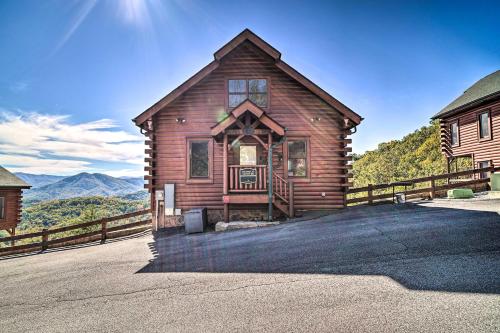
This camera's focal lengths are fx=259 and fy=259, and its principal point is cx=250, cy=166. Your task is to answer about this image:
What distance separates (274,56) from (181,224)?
8.68 metres

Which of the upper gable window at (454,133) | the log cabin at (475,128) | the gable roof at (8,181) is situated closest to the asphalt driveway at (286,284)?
the log cabin at (475,128)

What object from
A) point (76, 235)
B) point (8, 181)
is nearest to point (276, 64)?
point (76, 235)

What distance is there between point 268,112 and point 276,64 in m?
2.20

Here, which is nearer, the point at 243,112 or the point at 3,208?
the point at 243,112

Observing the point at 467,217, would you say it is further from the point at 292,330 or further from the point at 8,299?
the point at 8,299

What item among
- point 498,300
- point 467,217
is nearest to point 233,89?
point 467,217

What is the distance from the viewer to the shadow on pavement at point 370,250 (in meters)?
4.50

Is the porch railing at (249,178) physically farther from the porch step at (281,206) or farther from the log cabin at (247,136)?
the log cabin at (247,136)

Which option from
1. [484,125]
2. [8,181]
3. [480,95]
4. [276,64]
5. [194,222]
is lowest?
[194,222]

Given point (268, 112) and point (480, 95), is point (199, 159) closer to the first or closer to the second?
point (268, 112)

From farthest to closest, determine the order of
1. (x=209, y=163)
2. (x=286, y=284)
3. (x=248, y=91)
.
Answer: (x=248, y=91) → (x=209, y=163) → (x=286, y=284)

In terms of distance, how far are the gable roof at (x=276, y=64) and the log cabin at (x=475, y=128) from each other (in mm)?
11684

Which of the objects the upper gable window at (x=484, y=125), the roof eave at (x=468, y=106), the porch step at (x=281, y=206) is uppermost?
the roof eave at (x=468, y=106)

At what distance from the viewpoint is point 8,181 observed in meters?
21.8
